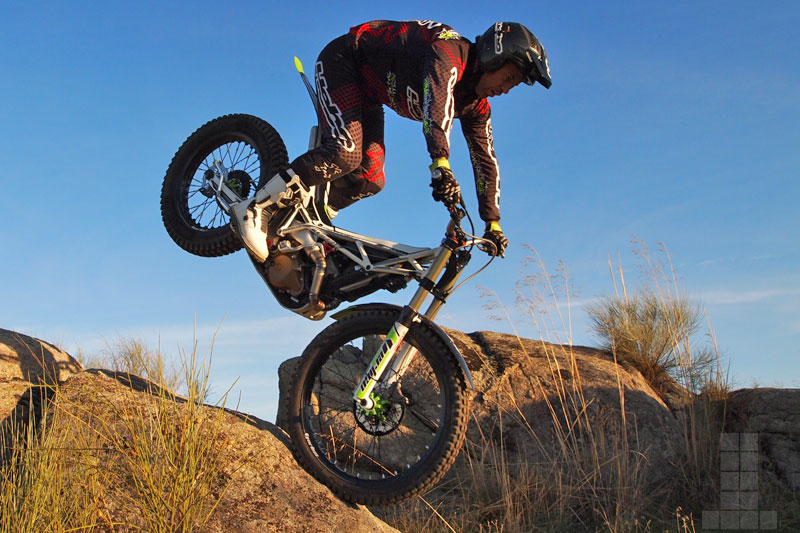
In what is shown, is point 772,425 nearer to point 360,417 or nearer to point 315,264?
point 360,417

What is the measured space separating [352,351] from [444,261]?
1.44 m

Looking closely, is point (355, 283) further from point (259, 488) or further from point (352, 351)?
point (259, 488)

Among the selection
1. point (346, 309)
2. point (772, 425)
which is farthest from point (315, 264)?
point (772, 425)

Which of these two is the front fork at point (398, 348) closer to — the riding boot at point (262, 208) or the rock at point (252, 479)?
the rock at point (252, 479)

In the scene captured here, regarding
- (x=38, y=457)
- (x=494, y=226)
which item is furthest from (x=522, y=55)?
(x=38, y=457)

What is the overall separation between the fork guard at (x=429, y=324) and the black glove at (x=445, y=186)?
0.74m

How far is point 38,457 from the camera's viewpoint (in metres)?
3.40

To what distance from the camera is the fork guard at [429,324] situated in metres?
3.98

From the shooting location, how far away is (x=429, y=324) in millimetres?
4125

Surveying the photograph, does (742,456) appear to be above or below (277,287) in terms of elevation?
below

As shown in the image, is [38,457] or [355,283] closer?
[38,457]

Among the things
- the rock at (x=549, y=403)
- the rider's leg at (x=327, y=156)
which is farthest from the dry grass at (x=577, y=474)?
the rider's leg at (x=327, y=156)

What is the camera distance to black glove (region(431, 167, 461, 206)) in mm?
4031

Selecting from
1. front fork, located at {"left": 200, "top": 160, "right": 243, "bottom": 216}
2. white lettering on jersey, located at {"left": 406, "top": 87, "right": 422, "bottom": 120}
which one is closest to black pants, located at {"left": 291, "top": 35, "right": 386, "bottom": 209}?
white lettering on jersey, located at {"left": 406, "top": 87, "right": 422, "bottom": 120}
